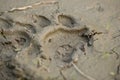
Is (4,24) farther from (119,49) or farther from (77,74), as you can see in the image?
(119,49)

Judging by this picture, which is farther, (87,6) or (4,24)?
(87,6)

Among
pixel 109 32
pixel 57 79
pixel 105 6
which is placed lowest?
pixel 57 79

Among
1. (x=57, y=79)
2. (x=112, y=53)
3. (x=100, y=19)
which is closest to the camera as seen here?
(x=57, y=79)

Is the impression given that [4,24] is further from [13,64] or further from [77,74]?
[77,74]

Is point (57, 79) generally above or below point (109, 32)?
below

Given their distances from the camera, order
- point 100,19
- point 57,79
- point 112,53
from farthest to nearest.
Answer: point 100,19 < point 112,53 < point 57,79

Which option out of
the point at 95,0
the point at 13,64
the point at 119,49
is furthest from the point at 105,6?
the point at 13,64
